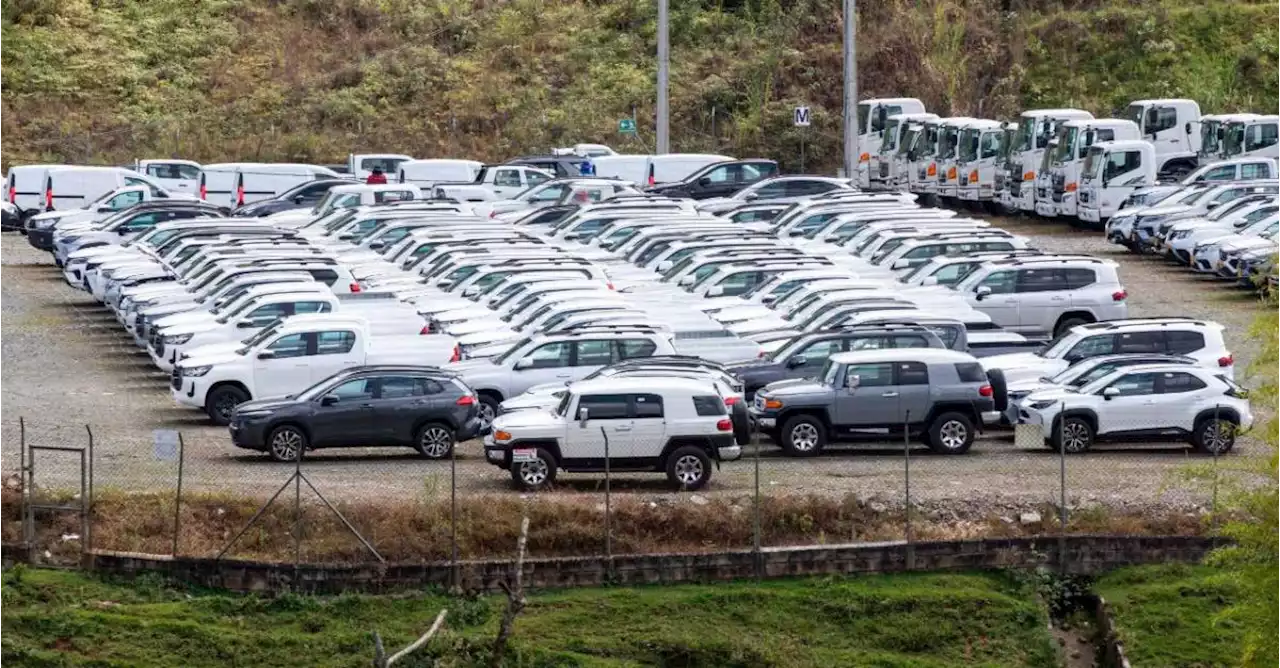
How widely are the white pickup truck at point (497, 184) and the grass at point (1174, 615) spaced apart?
33.1 metres

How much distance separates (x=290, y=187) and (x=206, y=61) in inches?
626

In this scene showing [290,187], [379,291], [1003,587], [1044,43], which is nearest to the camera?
[1003,587]

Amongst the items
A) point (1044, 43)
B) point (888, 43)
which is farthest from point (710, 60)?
point (1044, 43)

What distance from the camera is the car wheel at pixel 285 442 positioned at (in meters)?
33.2

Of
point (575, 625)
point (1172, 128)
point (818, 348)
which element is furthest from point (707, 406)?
point (1172, 128)

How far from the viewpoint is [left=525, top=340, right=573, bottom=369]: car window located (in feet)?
119

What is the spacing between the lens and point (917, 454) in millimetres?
34531

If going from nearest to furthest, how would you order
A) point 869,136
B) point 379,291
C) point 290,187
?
point 379,291 → point 290,187 → point 869,136

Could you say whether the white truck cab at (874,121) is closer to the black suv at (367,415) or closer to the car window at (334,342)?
the car window at (334,342)

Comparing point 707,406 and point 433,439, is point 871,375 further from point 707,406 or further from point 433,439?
point 433,439

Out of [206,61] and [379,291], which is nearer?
[379,291]

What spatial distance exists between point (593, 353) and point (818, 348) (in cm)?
327

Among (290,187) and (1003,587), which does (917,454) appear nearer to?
(1003,587)

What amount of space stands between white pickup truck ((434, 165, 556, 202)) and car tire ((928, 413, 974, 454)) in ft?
92.9
